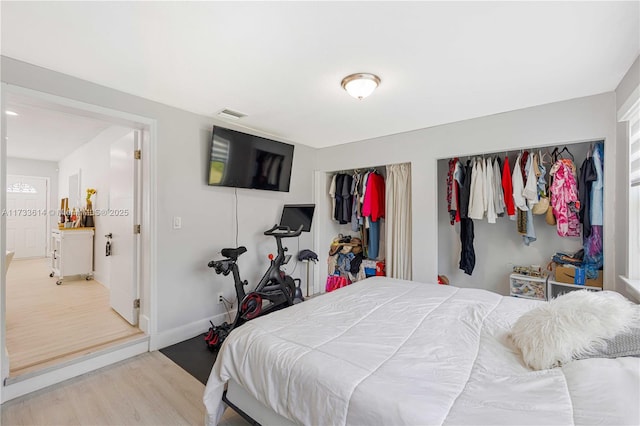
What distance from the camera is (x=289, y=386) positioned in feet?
3.92

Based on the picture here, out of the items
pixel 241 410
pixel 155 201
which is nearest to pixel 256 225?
pixel 155 201

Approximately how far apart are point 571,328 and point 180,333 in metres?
2.95

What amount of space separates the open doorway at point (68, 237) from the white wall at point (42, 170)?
2 centimetres

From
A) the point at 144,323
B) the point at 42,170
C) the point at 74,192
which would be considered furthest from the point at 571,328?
the point at 42,170

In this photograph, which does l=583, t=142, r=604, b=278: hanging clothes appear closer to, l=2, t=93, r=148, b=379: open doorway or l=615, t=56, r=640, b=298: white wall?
l=615, t=56, r=640, b=298: white wall

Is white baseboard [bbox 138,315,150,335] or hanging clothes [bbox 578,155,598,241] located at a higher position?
hanging clothes [bbox 578,155,598,241]

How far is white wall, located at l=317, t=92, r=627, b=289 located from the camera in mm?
2275

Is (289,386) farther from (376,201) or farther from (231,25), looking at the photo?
(376,201)

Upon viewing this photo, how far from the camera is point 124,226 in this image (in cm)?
298

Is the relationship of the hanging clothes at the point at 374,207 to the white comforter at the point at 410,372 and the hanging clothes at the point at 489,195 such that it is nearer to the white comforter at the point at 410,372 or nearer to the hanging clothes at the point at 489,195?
the hanging clothes at the point at 489,195

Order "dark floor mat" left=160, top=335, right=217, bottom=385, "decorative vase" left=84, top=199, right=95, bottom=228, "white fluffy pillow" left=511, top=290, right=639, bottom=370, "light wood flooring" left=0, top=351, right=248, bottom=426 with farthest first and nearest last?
"decorative vase" left=84, top=199, right=95, bottom=228
"dark floor mat" left=160, top=335, right=217, bottom=385
"light wood flooring" left=0, top=351, right=248, bottom=426
"white fluffy pillow" left=511, top=290, right=639, bottom=370

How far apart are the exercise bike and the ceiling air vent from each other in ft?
4.21

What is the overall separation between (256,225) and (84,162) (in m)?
3.86

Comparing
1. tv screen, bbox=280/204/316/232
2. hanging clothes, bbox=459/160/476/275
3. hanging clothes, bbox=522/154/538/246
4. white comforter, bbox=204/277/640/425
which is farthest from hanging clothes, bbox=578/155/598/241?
tv screen, bbox=280/204/316/232
